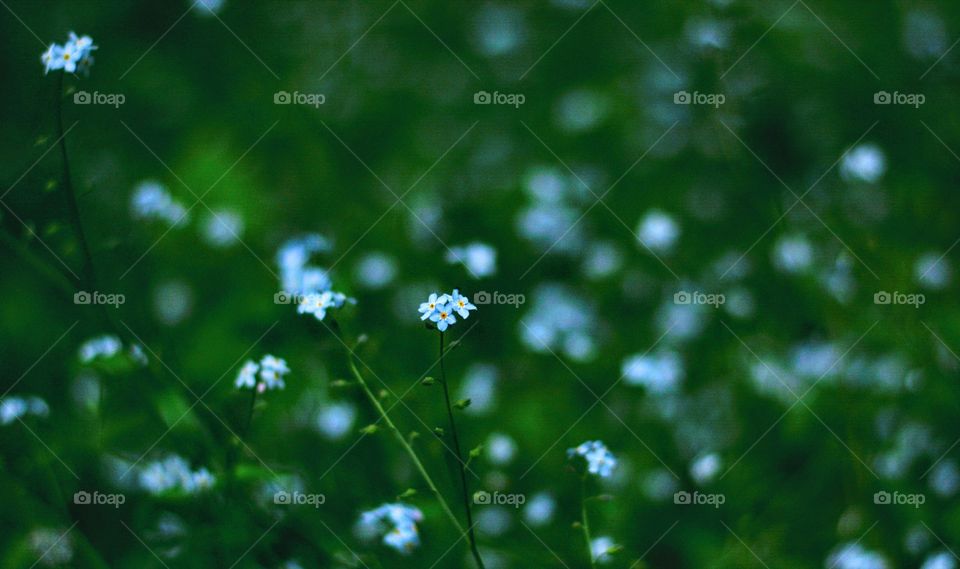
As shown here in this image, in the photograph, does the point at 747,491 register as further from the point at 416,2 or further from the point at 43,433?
the point at 416,2

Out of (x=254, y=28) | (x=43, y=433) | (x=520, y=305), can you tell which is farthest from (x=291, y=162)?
(x=43, y=433)
